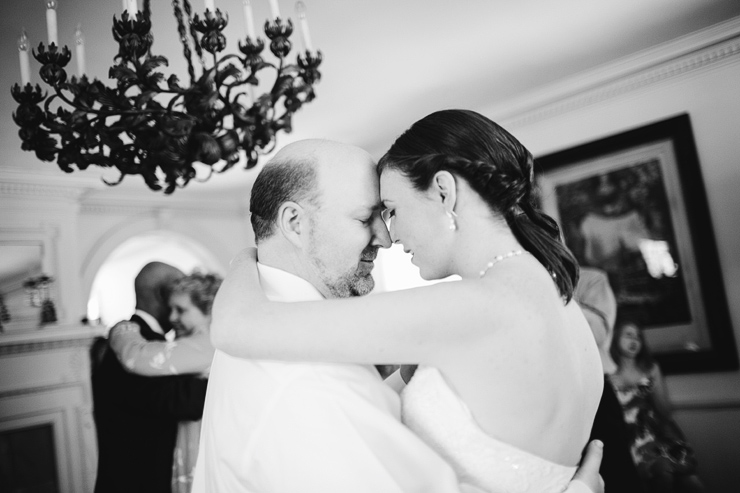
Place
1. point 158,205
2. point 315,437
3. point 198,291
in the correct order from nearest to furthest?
point 315,437
point 198,291
point 158,205

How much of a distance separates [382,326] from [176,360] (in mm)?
1835

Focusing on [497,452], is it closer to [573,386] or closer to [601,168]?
[573,386]

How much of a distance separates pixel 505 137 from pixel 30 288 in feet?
18.4

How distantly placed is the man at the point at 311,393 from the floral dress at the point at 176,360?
1.39 metres

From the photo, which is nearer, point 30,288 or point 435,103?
point 435,103

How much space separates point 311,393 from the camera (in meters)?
1.05

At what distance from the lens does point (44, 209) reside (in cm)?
582

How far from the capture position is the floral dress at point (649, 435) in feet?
12.9

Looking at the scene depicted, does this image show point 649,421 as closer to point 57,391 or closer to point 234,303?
point 234,303

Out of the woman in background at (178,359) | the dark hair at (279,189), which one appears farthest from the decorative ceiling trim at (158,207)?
the dark hair at (279,189)

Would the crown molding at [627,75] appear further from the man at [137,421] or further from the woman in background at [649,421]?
the man at [137,421]

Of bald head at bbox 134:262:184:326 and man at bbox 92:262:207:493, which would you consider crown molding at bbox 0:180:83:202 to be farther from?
man at bbox 92:262:207:493

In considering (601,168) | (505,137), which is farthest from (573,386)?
(601,168)

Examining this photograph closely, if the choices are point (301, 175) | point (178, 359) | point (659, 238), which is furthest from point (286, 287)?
point (659, 238)
